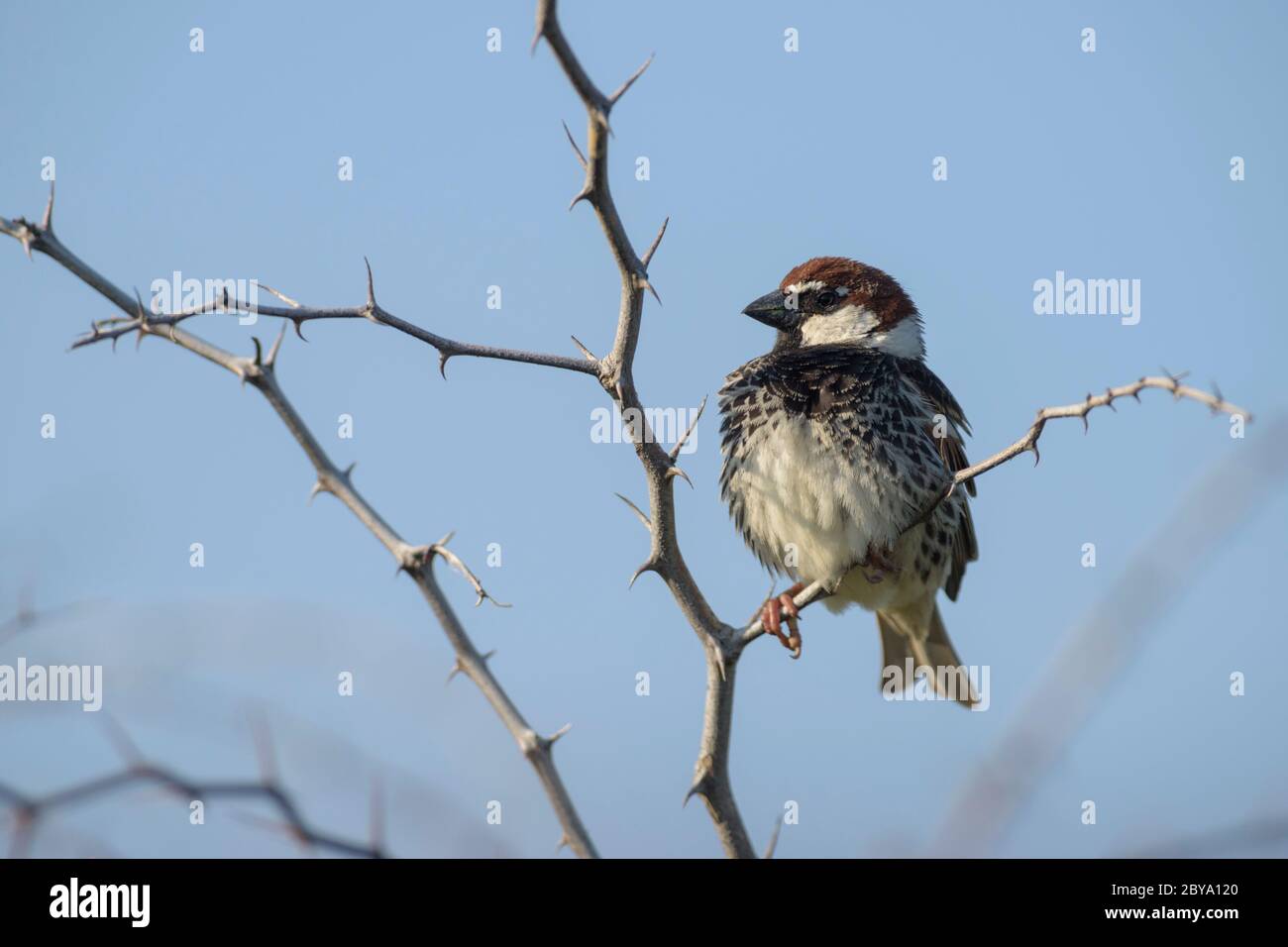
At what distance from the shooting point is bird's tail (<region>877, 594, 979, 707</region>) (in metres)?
6.39

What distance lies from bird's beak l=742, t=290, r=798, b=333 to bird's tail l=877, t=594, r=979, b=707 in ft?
4.74

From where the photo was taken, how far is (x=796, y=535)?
17.8 feet

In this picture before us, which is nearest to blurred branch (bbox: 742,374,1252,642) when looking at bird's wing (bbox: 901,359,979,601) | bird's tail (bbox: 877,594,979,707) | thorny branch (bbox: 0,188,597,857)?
thorny branch (bbox: 0,188,597,857)

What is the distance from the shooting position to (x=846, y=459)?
5.16 m

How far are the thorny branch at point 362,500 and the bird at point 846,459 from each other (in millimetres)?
2468

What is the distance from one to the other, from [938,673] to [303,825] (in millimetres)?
5101

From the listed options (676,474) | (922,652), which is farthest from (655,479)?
(922,652)

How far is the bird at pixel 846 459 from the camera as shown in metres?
5.17

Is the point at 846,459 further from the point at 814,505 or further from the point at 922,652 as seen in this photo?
the point at 922,652

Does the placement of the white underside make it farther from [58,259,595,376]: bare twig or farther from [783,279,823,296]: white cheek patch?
[58,259,595,376]: bare twig

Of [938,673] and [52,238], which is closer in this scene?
[52,238]
